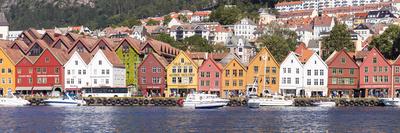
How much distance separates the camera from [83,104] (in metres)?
110

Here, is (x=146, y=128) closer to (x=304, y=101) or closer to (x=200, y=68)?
(x=304, y=101)

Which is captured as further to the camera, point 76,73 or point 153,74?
point 76,73

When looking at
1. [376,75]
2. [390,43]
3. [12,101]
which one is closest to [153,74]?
[12,101]

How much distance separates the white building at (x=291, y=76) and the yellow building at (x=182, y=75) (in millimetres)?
11876

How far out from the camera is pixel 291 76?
389 feet

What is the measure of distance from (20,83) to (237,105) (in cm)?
3337

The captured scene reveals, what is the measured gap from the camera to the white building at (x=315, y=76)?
118 meters

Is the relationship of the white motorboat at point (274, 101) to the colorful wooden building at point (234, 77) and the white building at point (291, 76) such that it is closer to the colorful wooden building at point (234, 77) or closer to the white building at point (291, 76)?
the white building at point (291, 76)

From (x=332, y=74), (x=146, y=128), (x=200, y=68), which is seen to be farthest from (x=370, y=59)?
(x=146, y=128)

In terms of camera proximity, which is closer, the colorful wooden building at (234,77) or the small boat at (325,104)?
the small boat at (325,104)

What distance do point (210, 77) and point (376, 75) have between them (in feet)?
72.9

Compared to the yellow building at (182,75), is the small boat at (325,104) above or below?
below

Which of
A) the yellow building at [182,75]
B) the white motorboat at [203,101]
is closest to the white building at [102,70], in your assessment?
the yellow building at [182,75]

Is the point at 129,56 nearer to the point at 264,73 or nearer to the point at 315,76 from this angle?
the point at 264,73
